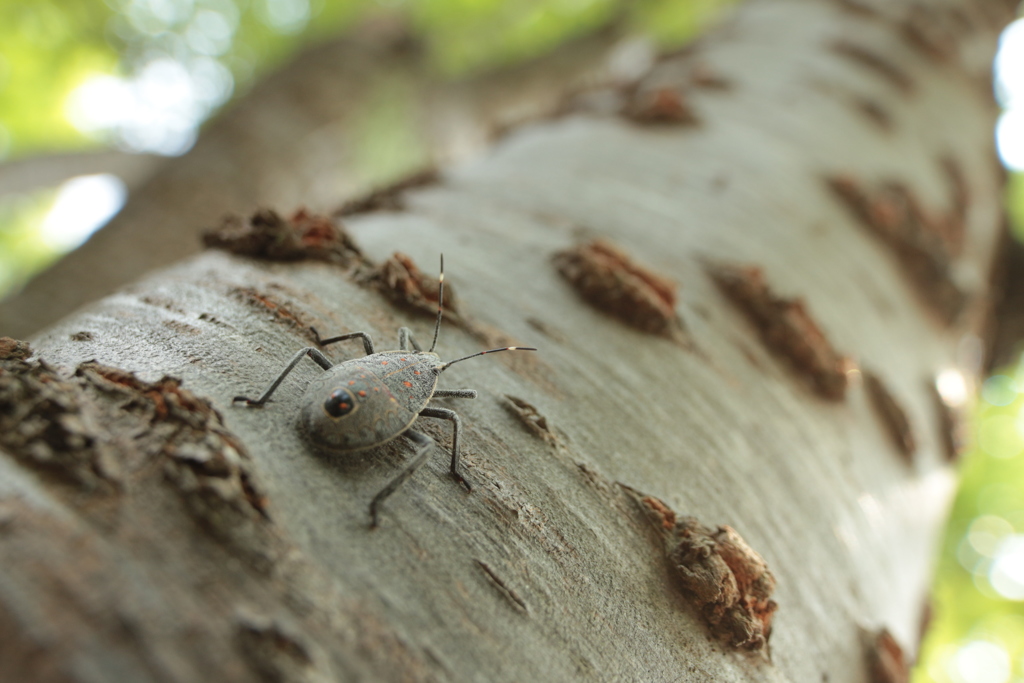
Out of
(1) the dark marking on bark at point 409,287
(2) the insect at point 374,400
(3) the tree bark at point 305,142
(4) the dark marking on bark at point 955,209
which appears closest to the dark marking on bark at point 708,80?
(3) the tree bark at point 305,142

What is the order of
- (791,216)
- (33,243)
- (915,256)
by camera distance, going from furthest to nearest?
(33,243)
(915,256)
(791,216)

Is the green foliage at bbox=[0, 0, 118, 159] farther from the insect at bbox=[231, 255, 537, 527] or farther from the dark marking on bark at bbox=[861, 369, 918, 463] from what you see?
the dark marking on bark at bbox=[861, 369, 918, 463]


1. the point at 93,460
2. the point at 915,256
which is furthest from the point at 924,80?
the point at 93,460

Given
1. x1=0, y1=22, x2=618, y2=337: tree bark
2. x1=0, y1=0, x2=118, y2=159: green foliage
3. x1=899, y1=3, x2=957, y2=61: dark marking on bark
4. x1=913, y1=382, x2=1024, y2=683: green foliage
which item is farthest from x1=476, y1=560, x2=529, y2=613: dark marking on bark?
x1=0, y1=0, x2=118, y2=159: green foliage

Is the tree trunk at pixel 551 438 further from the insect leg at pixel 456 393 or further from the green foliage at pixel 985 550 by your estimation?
the green foliage at pixel 985 550

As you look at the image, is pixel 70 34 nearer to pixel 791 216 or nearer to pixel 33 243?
pixel 33 243
